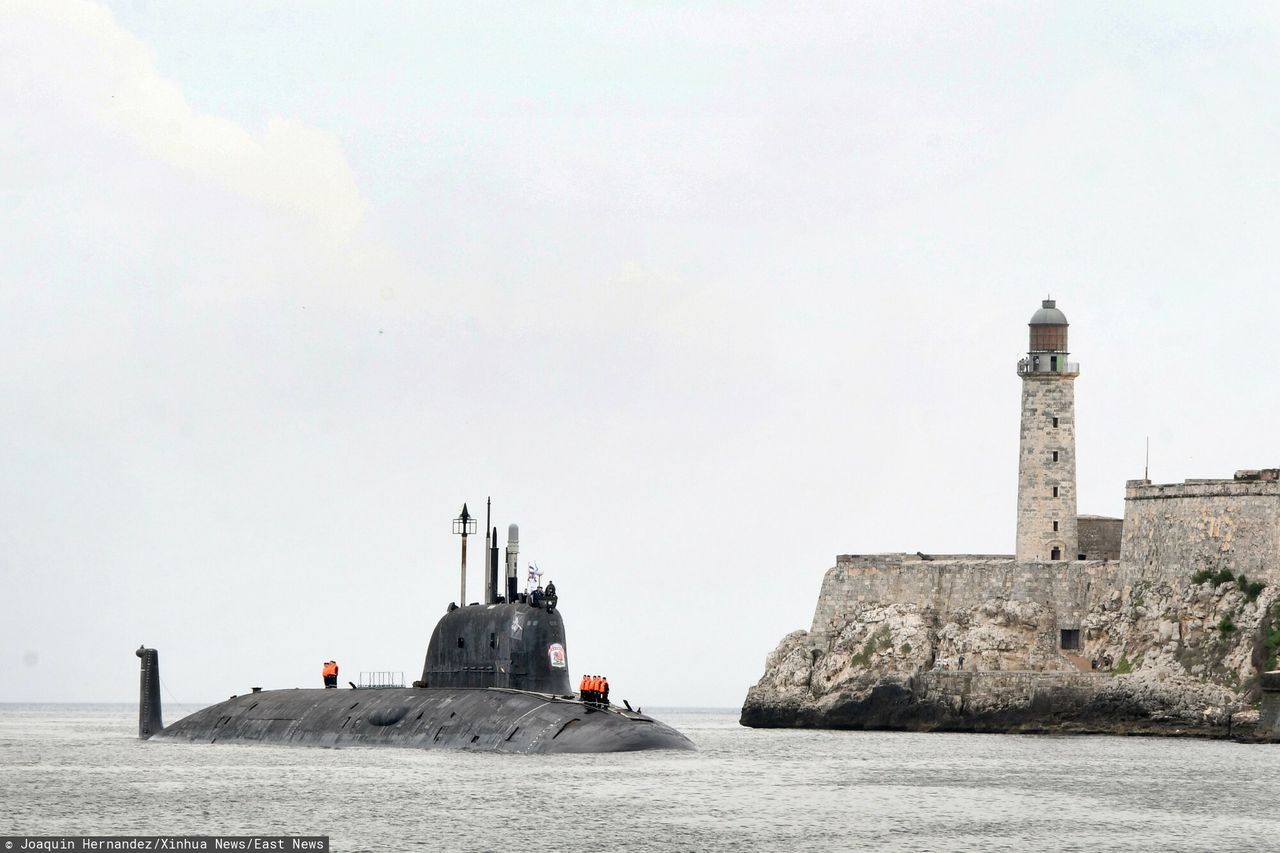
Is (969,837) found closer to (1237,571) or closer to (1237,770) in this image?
(1237,770)

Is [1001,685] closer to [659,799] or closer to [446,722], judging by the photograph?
[446,722]

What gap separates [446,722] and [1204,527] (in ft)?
106

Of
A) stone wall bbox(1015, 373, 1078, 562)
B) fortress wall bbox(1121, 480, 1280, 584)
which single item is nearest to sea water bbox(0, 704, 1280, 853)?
fortress wall bbox(1121, 480, 1280, 584)

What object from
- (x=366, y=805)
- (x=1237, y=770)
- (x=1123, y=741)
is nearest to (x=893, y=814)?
(x=366, y=805)

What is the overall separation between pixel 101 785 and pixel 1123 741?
32.9 metres

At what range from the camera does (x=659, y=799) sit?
125ft

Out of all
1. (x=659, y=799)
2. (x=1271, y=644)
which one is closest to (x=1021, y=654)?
(x=1271, y=644)

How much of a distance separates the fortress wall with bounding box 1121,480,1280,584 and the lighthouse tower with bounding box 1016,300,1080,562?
2415 millimetres

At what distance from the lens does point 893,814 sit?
37688mm

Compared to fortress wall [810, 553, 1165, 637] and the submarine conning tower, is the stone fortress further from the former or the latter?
the submarine conning tower

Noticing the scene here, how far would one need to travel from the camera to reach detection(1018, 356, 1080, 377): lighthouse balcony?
71.9 meters

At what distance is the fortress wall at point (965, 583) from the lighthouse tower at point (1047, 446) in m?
1.01

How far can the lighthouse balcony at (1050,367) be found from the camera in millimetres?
71938

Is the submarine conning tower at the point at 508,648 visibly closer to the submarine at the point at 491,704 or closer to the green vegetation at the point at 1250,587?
the submarine at the point at 491,704
